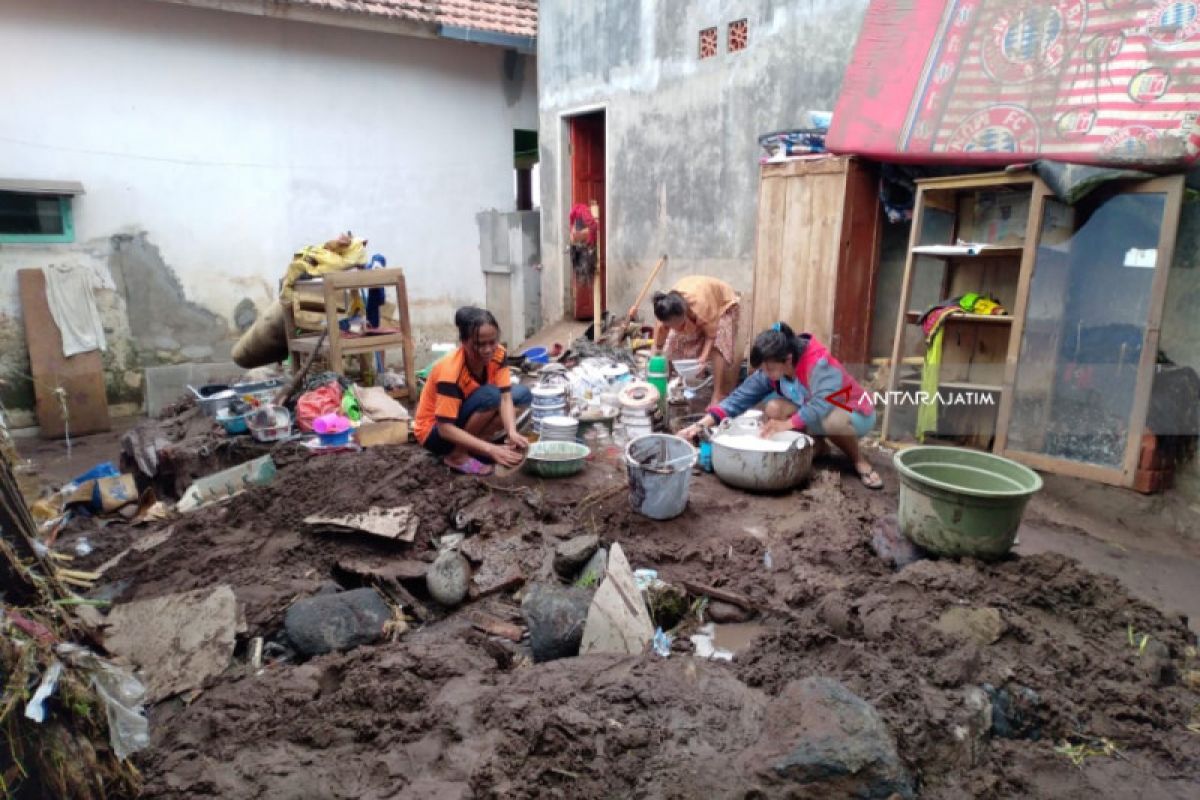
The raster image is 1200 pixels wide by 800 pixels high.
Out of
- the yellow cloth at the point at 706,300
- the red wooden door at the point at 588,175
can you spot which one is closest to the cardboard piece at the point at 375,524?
the yellow cloth at the point at 706,300

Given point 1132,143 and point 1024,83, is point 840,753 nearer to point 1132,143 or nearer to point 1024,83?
point 1132,143

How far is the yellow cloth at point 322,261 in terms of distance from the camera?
6254 millimetres

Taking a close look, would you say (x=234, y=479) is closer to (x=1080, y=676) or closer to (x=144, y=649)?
(x=144, y=649)

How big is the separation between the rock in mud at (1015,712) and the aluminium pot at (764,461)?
2.09 meters

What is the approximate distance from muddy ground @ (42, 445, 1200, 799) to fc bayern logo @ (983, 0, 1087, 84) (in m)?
3.41

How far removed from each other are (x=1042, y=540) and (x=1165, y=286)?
1639 mm

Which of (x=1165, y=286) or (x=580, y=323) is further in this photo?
(x=580, y=323)

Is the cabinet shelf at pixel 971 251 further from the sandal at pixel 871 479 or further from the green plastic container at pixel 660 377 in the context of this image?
the green plastic container at pixel 660 377


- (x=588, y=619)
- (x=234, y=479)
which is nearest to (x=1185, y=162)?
(x=588, y=619)

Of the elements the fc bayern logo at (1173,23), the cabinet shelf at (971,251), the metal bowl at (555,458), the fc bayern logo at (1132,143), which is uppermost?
the fc bayern logo at (1173,23)

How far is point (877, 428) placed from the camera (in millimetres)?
5840

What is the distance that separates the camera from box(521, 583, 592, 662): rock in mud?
3.02 m

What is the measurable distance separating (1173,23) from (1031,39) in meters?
0.81

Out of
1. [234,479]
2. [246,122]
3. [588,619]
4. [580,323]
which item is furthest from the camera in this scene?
[580,323]
